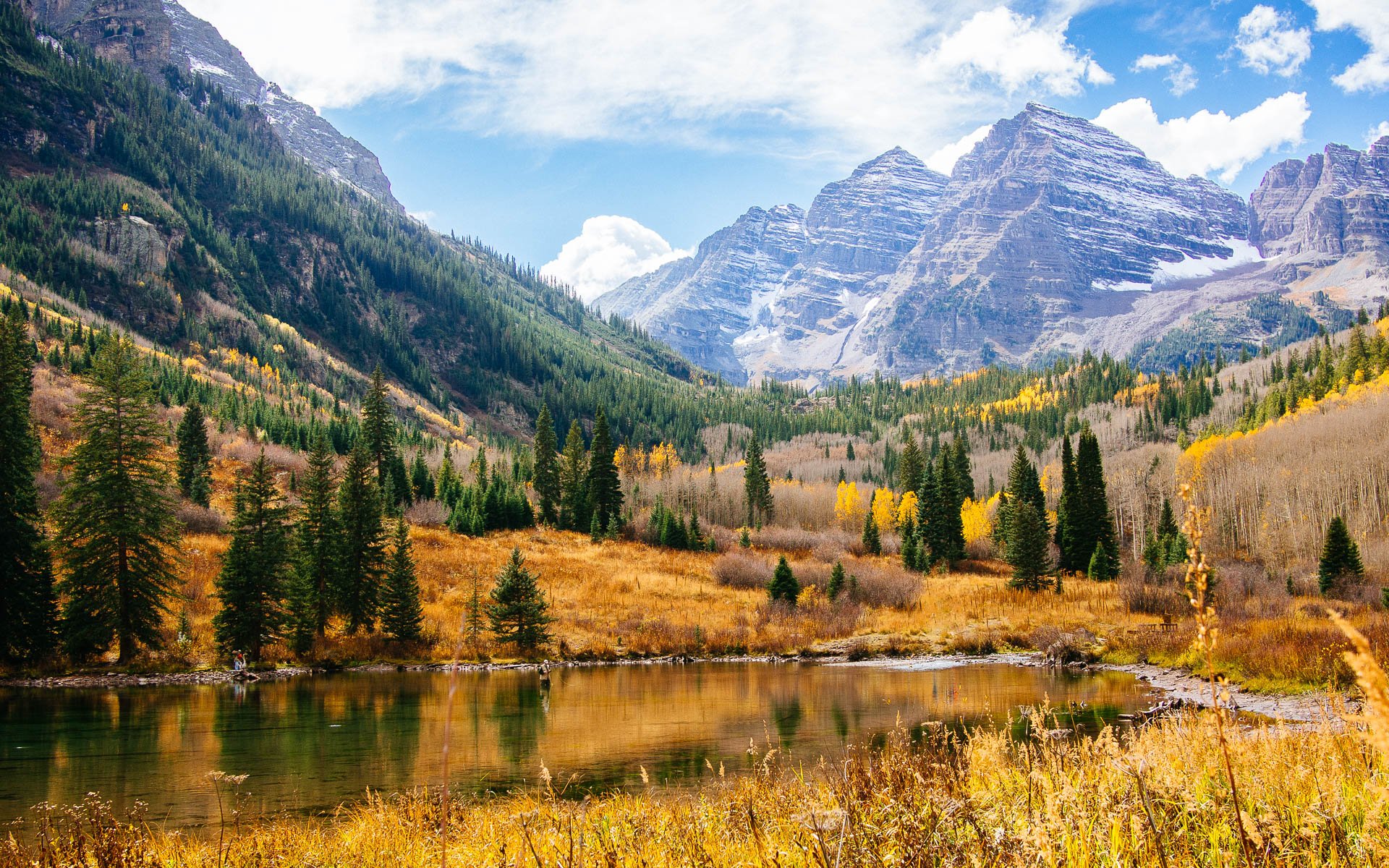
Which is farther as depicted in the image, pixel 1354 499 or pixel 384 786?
pixel 1354 499

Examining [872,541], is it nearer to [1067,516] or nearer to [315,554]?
[1067,516]

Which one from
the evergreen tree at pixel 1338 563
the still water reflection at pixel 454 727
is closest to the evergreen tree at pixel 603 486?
the still water reflection at pixel 454 727

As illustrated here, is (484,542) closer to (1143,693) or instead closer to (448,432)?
(1143,693)

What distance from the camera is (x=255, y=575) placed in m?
39.6

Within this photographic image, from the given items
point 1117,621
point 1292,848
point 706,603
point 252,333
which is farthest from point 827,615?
point 252,333

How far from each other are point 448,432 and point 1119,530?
144612 mm

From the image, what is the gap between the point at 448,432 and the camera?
197000 millimetres

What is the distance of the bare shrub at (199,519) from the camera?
59.3 m

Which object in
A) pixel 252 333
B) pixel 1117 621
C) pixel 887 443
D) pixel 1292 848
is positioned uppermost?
pixel 252 333

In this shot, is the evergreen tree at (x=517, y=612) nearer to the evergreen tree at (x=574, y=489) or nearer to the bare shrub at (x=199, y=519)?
the bare shrub at (x=199, y=519)

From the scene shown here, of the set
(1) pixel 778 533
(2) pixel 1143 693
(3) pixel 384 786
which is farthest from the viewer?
(1) pixel 778 533

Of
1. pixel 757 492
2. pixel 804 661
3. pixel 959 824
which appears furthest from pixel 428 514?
pixel 959 824

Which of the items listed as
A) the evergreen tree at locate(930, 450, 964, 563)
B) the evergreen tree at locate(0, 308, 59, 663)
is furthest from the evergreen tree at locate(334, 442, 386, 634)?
the evergreen tree at locate(930, 450, 964, 563)

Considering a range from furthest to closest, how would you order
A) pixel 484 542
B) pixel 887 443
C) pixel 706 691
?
1. pixel 887 443
2. pixel 484 542
3. pixel 706 691
